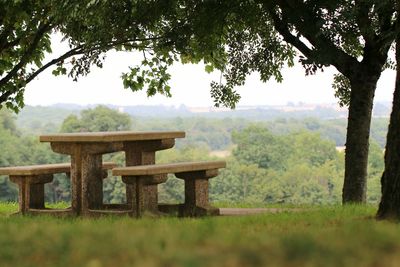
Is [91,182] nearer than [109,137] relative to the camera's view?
No

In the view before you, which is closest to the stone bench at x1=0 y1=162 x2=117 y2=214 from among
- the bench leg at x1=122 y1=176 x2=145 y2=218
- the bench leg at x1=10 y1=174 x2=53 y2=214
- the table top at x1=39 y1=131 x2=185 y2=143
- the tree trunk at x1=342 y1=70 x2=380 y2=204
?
the bench leg at x1=10 y1=174 x2=53 y2=214

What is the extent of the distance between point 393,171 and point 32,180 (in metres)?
6.23

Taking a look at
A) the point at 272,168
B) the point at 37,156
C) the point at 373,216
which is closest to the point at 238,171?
the point at 272,168

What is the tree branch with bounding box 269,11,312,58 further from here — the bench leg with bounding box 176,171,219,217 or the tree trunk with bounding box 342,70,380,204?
the bench leg with bounding box 176,171,219,217

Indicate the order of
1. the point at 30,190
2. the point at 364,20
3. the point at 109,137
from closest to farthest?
the point at 109,137 → the point at 30,190 → the point at 364,20

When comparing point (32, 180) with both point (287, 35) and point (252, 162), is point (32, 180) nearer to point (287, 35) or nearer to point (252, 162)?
point (287, 35)

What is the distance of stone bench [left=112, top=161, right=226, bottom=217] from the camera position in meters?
10.1

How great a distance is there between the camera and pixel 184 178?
36.2ft

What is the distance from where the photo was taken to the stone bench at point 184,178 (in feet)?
33.0

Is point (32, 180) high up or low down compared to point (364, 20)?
down

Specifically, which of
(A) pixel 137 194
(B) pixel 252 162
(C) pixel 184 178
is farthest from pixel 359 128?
(B) pixel 252 162

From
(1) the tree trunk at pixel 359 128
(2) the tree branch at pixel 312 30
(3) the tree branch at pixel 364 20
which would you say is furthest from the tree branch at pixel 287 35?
(3) the tree branch at pixel 364 20

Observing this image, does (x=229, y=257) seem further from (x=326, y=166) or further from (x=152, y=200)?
(x=326, y=166)

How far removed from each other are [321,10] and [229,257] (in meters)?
8.81
